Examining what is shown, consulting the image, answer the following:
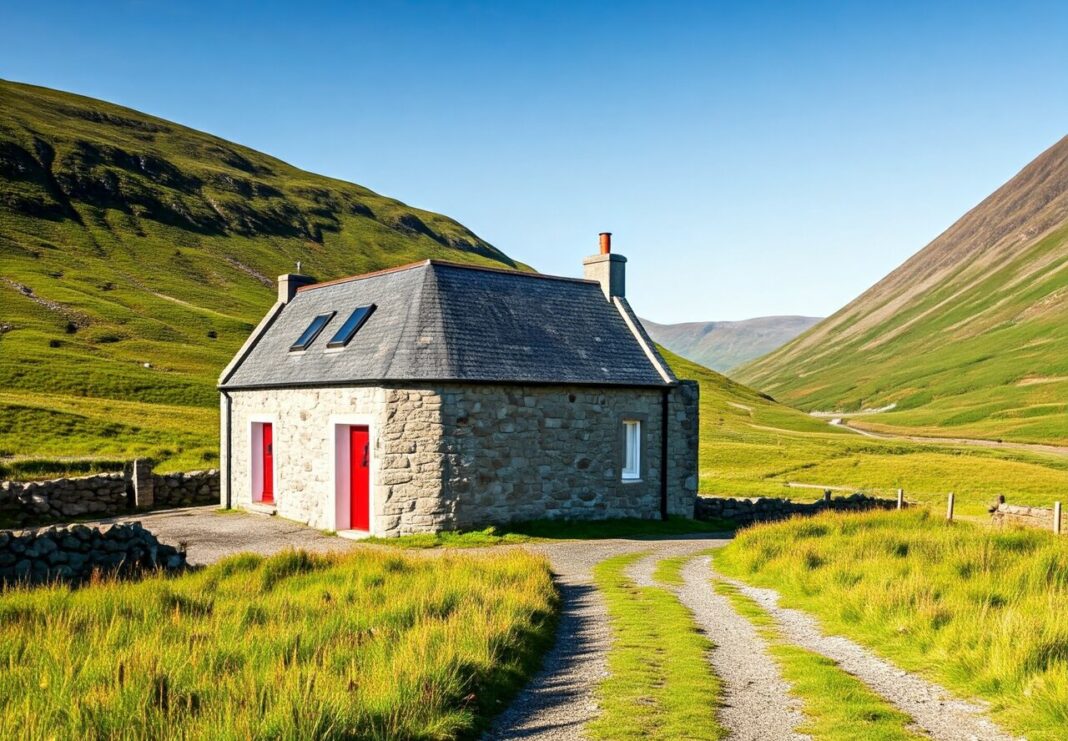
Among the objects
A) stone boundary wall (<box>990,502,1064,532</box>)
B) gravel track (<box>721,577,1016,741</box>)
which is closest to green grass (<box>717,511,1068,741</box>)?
gravel track (<box>721,577,1016,741</box>)

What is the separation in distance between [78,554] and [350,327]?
11.6m

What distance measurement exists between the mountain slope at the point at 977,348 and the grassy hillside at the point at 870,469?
3398cm

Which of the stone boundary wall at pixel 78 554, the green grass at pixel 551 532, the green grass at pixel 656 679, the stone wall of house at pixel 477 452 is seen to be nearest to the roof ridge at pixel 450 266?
the stone wall of house at pixel 477 452

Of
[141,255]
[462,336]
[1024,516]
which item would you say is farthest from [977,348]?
[462,336]

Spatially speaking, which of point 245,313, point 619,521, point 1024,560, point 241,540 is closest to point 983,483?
point 619,521

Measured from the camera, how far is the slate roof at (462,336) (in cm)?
2284

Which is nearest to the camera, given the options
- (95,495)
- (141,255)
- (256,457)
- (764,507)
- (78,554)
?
(78,554)

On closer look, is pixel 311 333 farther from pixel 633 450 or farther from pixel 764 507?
pixel 764 507

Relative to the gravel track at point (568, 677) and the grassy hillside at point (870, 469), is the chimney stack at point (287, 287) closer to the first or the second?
the gravel track at point (568, 677)

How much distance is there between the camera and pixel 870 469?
4616cm

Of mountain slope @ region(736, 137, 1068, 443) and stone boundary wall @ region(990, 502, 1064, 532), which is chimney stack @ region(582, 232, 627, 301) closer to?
stone boundary wall @ region(990, 502, 1064, 532)

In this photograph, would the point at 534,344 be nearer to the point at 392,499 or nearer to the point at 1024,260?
the point at 392,499

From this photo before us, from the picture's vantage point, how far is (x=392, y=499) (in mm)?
21984

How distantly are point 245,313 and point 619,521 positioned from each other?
84.0 m
